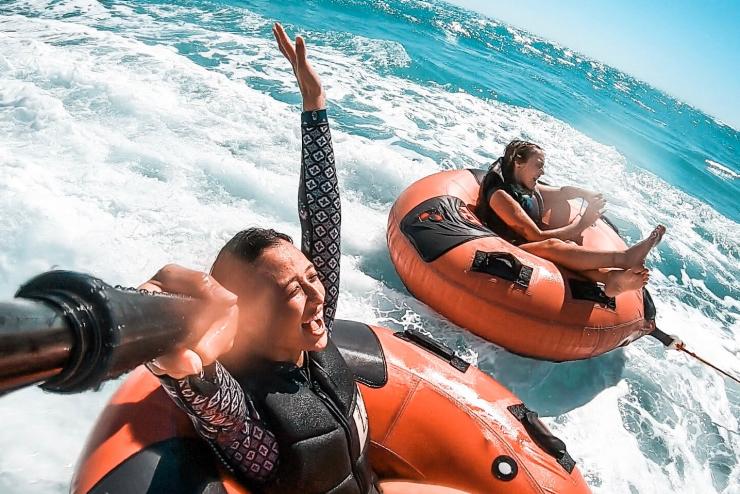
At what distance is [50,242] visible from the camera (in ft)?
11.3

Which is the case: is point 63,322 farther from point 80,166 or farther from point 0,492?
point 80,166

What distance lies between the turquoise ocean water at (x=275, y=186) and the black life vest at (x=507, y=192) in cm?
81

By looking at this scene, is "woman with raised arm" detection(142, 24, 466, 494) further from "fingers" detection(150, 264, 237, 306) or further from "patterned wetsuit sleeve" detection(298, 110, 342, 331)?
"fingers" detection(150, 264, 237, 306)

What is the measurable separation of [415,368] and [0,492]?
1751 mm

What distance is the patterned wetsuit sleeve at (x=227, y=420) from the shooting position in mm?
1037

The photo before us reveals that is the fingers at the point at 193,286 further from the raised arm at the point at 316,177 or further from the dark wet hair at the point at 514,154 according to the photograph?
the dark wet hair at the point at 514,154

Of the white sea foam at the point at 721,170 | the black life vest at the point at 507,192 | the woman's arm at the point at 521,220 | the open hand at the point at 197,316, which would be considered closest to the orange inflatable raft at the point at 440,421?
the open hand at the point at 197,316

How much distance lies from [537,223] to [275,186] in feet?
7.84

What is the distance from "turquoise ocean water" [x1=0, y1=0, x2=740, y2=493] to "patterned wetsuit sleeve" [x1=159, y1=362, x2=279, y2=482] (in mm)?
1384

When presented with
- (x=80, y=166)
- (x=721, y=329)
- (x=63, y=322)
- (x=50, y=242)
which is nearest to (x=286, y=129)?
(x=80, y=166)

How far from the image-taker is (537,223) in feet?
12.8

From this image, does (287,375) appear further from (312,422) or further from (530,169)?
(530,169)

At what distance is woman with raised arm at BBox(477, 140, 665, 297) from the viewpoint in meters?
3.08

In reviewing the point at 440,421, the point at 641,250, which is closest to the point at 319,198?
the point at 440,421
